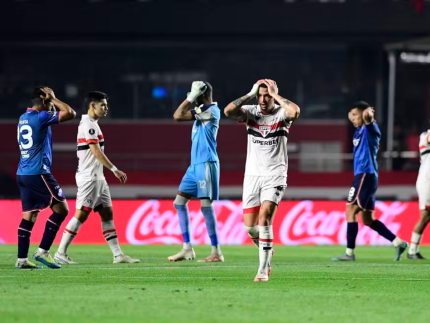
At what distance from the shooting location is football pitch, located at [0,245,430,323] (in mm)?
7852

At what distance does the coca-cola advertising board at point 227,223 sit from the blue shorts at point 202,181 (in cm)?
513

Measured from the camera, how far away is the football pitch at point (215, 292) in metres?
7.85

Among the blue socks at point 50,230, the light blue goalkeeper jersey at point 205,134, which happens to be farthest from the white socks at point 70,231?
the light blue goalkeeper jersey at point 205,134

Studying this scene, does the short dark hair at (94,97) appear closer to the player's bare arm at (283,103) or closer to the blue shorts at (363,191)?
the player's bare arm at (283,103)

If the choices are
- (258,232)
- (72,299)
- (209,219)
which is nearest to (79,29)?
(209,219)

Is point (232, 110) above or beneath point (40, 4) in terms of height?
beneath

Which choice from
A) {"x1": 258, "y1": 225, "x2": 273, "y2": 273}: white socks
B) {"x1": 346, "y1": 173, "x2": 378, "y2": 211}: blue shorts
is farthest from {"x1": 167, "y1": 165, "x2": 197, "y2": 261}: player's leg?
{"x1": 258, "y1": 225, "x2": 273, "y2": 273}: white socks

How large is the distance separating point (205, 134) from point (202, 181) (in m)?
0.63

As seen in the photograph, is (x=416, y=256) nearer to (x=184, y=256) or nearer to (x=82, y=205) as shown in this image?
(x=184, y=256)

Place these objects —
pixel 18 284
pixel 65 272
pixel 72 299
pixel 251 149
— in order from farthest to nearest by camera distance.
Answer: pixel 65 272
pixel 251 149
pixel 18 284
pixel 72 299

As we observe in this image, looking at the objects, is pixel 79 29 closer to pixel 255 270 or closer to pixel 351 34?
pixel 351 34

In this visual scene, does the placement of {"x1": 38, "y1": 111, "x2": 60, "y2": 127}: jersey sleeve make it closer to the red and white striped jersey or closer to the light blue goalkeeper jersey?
the light blue goalkeeper jersey

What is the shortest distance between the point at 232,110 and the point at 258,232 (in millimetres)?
1592

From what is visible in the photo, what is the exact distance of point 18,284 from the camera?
9.84m
